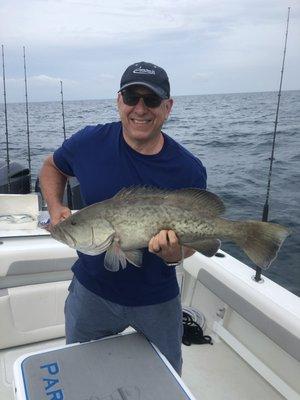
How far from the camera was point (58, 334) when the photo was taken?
4449 millimetres

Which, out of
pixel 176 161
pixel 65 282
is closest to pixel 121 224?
pixel 176 161

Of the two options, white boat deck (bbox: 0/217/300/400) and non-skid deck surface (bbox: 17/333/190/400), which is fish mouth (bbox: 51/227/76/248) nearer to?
non-skid deck surface (bbox: 17/333/190/400)

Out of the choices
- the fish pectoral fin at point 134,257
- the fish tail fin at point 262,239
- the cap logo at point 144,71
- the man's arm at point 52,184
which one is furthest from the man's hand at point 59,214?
the fish tail fin at point 262,239

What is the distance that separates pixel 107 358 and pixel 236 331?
2.25m

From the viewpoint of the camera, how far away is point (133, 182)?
2686 mm

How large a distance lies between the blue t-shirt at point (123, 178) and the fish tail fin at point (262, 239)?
0.48 meters

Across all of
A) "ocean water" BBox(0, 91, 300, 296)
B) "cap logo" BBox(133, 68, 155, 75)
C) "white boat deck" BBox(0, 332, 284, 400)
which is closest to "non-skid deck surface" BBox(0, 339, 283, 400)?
"white boat deck" BBox(0, 332, 284, 400)

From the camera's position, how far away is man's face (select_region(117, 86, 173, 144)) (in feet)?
8.54

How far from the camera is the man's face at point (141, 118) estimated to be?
2.60 m

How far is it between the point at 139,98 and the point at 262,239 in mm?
1151

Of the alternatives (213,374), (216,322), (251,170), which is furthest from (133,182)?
(251,170)

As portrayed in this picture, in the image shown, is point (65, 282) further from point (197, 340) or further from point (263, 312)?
point (263, 312)

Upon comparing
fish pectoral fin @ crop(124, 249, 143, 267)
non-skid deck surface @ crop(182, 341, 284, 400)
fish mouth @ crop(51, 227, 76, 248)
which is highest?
fish mouth @ crop(51, 227, 76, 248)

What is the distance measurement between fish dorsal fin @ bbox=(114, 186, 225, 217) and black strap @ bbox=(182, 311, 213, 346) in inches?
98.3
